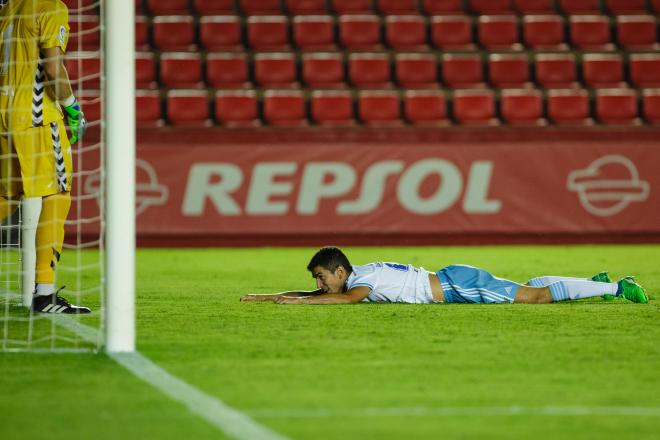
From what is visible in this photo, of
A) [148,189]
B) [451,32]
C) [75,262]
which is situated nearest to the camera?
[75,262]

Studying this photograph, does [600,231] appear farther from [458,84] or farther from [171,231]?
[171,231]

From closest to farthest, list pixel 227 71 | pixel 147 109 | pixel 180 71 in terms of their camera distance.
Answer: pixel 147 109, pixel 180 71, pixel 227 71

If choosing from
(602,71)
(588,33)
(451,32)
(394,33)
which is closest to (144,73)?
(394,33)

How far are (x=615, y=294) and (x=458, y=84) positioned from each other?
27.9 ft

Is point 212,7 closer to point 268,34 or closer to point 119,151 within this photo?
point 268,34

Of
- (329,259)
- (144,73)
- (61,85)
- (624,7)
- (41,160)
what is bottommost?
(329,259)

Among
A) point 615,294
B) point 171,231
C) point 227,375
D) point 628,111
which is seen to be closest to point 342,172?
point 171,231

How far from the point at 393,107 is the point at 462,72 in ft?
4.82

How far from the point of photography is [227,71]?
1547 cm

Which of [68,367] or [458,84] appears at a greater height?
[458,84]

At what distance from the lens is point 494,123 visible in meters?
14.8

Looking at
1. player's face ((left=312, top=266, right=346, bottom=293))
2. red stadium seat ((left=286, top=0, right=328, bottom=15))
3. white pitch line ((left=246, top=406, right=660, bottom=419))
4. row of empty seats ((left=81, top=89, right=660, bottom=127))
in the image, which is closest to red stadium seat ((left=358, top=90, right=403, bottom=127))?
row of empty seats ((left=81, top=89, right=660, bottom=127))

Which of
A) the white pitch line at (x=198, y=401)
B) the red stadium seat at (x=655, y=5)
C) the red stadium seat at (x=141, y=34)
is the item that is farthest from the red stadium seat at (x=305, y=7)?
the white pitch line at (x=198, y=401)

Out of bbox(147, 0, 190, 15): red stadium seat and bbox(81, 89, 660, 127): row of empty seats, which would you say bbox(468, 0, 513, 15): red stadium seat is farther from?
bbox(147, 0, 190, 15): red stadium seat
